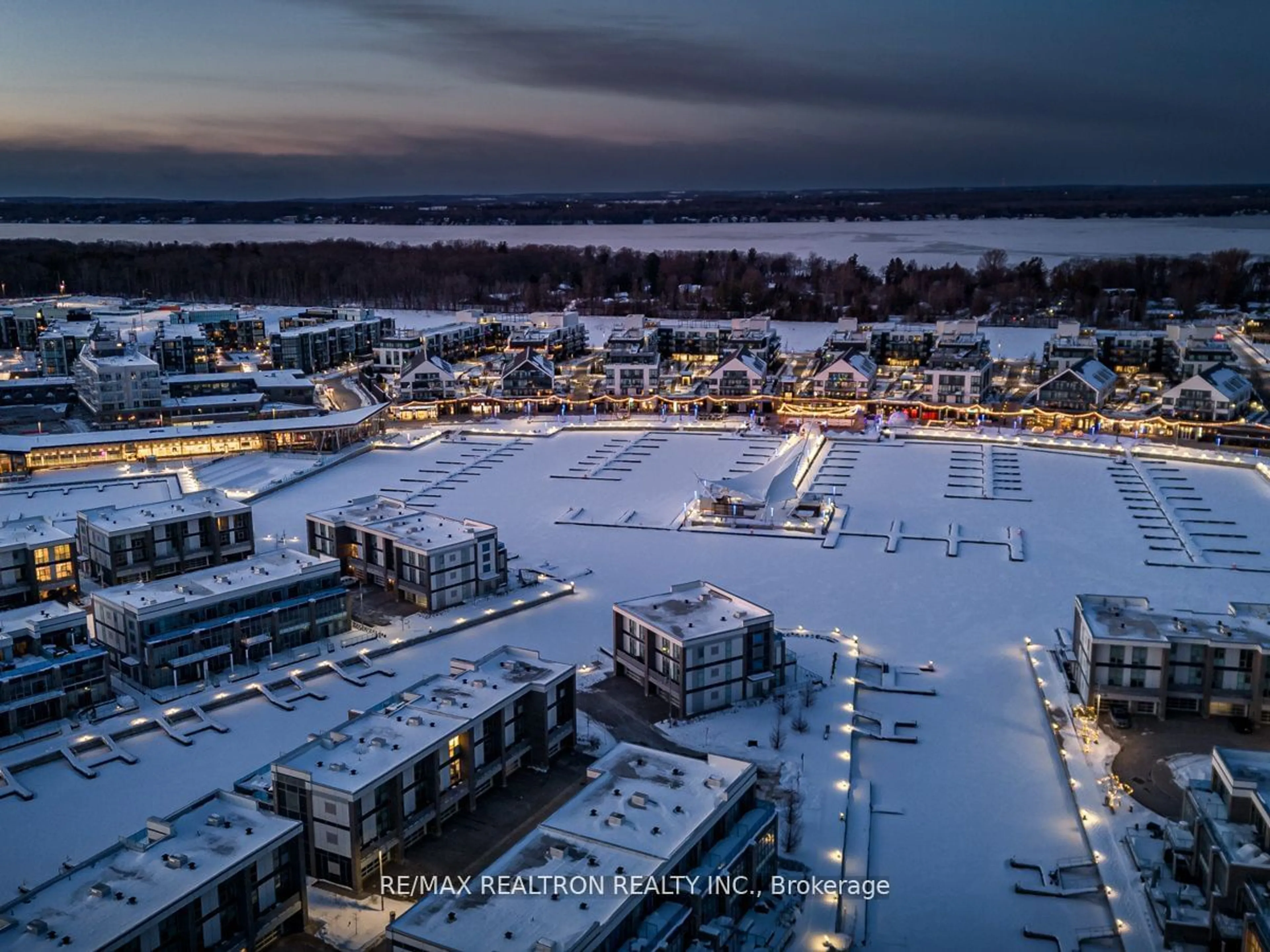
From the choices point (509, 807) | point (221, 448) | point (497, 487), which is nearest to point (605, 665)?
point (509, 807)

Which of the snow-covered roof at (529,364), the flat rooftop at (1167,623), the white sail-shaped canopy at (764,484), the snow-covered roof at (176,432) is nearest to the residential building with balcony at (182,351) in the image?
the snow-covered roof at (176,432)

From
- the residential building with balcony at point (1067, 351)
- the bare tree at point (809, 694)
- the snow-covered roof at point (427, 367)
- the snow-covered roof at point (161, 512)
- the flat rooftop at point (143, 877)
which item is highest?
the residential building with balcony at point (1067, 351)

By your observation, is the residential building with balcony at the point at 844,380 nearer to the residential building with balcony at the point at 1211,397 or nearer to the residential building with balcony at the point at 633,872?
the residential building with balcony at the point at 1211,397

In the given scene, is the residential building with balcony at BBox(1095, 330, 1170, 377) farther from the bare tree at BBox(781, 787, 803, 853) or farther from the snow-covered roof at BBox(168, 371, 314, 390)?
the bare tree at BBox(781, 787, 803, 853)

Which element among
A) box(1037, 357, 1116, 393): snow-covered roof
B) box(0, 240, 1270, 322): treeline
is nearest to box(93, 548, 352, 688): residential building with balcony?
box(1037, 357, 1116, 393): snow-covered roof

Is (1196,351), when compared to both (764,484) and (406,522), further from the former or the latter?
(406,522)

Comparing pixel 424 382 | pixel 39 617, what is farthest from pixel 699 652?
pixel 424 382

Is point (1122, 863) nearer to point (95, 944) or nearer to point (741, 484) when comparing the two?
point (95, 944)
